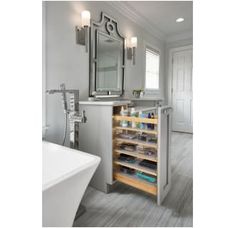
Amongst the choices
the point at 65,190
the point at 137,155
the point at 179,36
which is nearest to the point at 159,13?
the point at 179,36

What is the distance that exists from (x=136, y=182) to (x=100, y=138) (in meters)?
0.58

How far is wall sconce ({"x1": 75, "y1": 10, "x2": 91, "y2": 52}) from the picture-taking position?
2.05m

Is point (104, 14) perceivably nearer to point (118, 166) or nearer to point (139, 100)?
point (139, 100)

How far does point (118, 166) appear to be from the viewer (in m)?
1.93

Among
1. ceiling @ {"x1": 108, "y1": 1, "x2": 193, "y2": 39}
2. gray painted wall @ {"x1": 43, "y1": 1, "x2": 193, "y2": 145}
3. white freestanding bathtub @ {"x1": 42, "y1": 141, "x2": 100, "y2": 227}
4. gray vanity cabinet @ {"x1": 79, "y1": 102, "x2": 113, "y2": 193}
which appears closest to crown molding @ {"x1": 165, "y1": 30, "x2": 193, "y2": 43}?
ceiling @ {"x1": 108, "y1": 1, "x2": 193, "y2": 39}

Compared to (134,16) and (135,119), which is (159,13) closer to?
(134,16)

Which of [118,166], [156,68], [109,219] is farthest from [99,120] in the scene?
[156,68]

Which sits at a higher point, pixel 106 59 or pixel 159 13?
pixel 159 13

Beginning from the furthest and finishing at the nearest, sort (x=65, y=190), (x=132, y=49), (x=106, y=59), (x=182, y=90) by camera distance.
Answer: (x=182, y=90) < (x=132, y=49) < (x=106, y=59) < (x=65, y=190)

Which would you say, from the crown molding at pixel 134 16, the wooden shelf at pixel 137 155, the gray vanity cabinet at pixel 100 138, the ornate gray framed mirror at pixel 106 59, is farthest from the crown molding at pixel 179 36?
the wooden shelf at pixel 137 155

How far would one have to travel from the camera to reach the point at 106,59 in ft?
8.22

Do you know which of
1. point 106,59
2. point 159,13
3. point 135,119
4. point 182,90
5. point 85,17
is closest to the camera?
point 135,119

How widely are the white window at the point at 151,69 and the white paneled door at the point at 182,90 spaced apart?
671 mm
